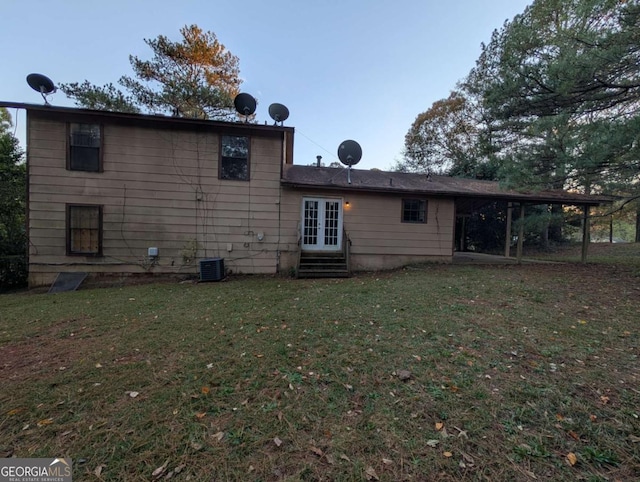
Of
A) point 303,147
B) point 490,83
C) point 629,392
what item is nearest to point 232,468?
point 629,392

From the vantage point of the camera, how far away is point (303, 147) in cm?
1853

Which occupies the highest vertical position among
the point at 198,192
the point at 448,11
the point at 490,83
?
the point at 448,11

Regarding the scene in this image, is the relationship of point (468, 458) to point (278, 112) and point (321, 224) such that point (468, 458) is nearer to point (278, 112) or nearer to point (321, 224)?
point (321, 224)

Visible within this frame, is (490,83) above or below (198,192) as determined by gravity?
above

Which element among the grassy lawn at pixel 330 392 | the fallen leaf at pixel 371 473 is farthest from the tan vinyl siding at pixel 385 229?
the fallen leaf at pixel 371 473

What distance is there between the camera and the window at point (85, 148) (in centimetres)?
814

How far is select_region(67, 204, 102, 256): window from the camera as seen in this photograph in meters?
8.24

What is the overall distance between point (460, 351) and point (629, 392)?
140 cm

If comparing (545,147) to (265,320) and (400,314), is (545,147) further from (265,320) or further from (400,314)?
(265,320)

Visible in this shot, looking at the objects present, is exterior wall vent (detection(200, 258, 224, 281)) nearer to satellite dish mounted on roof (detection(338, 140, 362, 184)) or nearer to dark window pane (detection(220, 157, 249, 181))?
dark window pane (detection(220, 157, 249, 181))

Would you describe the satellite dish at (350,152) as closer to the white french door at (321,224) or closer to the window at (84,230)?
the white french door at (321,224)

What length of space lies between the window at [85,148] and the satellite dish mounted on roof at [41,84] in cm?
104

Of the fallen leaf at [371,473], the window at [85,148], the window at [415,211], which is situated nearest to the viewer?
the fallen leaf at [371,473]

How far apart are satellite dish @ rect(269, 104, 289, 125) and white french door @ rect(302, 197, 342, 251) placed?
2.85 metres
